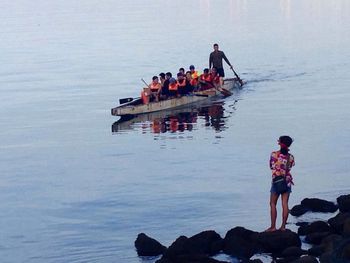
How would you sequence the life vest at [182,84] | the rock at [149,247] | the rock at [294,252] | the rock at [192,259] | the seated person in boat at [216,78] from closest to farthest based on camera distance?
the rock at [192,259], the rock at [294,252], the rock at [149,247], the life vest at [182,84], the seated person in boat at [216,78]

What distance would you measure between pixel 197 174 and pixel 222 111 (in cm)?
1380

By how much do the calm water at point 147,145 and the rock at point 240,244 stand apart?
8.16ft

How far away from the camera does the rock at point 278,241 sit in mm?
22062

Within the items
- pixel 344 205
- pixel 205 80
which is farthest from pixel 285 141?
pixel 205 80

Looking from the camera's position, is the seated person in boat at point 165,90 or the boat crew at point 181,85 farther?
the boat crew at point 181,85

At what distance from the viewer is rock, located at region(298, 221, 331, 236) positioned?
23.2 metres

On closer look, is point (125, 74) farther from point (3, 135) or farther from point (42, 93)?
point (3, 135)

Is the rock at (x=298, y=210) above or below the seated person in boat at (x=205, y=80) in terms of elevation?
below

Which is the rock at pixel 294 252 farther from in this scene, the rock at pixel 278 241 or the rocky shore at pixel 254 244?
the rock at pixel 278 241

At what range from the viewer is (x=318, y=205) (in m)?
26.0

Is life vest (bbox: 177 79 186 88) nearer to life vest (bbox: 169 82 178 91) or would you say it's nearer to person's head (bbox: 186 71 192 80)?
life vest (bbox: 169 82 178 91)

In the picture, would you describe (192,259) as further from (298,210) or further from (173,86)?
(173,86)

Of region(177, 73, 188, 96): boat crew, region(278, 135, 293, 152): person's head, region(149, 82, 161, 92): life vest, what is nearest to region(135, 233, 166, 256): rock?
region(278, 135, 293, 152): person's head

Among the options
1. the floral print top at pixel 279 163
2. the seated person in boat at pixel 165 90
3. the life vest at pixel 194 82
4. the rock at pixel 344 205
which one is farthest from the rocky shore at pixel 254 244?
the life vest at pixel 194 82
